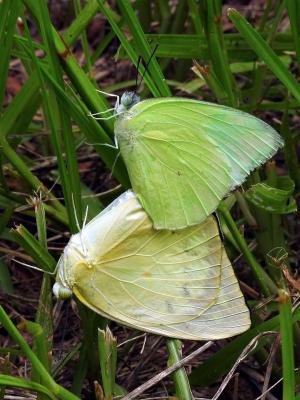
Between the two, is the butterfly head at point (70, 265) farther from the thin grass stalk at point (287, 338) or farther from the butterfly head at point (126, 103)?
the thin grass stalk at point (287, 338)

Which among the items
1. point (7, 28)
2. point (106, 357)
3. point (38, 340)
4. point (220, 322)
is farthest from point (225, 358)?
point (7, 28)

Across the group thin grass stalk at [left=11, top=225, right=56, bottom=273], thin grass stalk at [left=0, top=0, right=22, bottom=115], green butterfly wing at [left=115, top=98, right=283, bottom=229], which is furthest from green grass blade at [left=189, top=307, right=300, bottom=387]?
thin grass stalk at [left=0, top=0, right=22, bottom=115]

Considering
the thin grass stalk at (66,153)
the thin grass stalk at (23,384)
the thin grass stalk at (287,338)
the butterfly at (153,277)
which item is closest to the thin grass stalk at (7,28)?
the thin grass stalk at (66,153)

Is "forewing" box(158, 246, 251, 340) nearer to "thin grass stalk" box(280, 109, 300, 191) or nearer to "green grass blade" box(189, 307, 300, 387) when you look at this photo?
"green grass blade" box(189, 307, 300, 387)

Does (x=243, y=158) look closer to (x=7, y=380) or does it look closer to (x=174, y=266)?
(x=174, y=266)

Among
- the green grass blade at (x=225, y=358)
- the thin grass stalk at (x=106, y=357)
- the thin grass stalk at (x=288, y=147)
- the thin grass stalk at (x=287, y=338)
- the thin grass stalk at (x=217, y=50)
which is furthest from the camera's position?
the thin grass stalk at (x=288, y=147)
